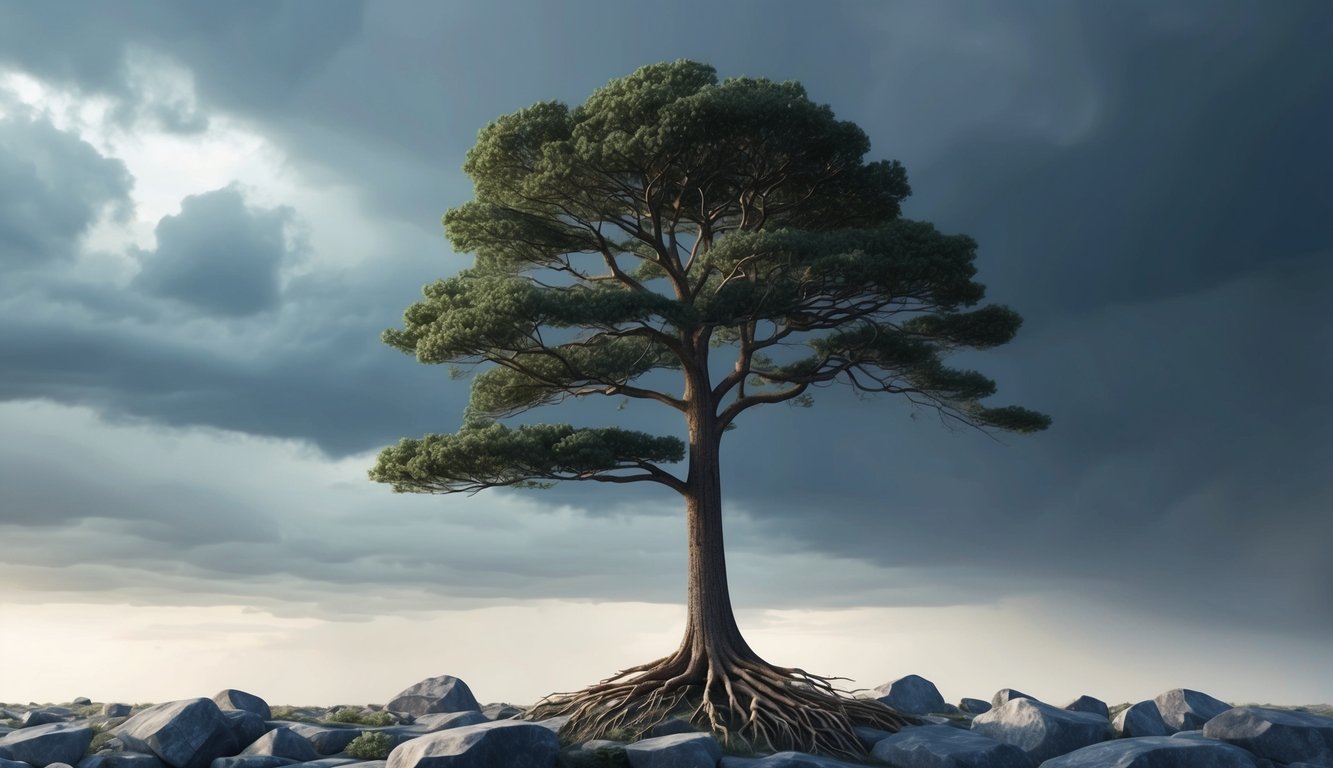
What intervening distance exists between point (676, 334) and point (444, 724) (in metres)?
7.39

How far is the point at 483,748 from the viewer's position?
467 inches

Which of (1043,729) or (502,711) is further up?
(502,711)

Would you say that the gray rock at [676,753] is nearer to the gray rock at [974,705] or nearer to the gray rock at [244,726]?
the gray rock at [244,726]

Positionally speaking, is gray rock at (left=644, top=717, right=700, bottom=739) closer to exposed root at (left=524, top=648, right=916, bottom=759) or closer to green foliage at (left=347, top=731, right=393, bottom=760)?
exposed root at (left=524, top=648, right=916, bottom=759)

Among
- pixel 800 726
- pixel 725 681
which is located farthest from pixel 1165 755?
pixel 725 681

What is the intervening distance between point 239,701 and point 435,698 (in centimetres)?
341

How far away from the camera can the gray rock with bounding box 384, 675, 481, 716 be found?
19.8 m

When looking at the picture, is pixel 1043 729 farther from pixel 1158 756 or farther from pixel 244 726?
pixel 244 726

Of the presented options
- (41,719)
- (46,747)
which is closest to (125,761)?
(46,747)

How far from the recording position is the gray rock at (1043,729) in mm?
14703

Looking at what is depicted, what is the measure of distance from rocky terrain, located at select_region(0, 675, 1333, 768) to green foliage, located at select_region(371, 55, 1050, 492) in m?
4.23

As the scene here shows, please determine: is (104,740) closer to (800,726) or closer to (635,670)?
(635,670)

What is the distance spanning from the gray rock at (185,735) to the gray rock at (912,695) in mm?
11083

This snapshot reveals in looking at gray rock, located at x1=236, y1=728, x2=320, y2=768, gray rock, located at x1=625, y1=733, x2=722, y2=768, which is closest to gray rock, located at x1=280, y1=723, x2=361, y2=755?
gray rock, located at x1=236, y1=728, x2=320, y2=768
